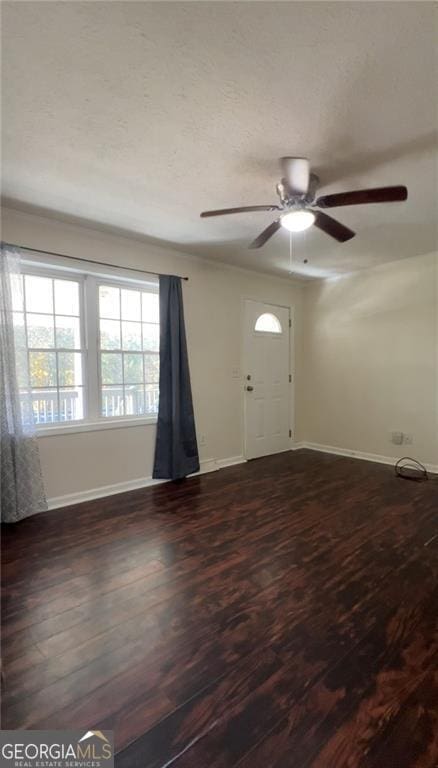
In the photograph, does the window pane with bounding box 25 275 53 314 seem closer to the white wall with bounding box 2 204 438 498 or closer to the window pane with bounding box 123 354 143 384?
the white wall with bounding box 2 204 438 498

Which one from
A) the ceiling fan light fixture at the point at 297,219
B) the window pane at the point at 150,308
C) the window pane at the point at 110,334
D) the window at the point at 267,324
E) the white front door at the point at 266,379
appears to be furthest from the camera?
the window at the point at 267,324

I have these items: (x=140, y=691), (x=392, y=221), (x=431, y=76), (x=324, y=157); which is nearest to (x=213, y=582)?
(x=140, y=691)

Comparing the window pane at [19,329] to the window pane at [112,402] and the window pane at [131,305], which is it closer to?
the window pane at [112,402]

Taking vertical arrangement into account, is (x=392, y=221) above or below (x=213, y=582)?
above

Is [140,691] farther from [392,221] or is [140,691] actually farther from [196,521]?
[392,221]

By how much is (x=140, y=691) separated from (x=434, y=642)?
52.5 inches

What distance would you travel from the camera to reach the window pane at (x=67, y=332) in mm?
3213

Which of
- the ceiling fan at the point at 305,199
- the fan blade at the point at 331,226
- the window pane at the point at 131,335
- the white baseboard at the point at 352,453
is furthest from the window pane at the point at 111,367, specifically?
the white baseboard at the point at 352,453

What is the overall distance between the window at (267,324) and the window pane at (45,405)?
2738 mm

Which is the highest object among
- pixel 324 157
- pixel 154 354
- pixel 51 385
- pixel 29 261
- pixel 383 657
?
A: pixel 324 157

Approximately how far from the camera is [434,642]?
62.0 inches

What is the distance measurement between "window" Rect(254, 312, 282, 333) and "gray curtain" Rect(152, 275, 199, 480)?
4.58 ft

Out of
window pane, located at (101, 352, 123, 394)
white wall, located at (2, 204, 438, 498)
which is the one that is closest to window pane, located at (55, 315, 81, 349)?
window pane, located at (101, 352, 123, 394)

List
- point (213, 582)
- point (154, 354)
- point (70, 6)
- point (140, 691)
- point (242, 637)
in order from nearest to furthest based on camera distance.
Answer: point (70, 6) → point (140, 691) → point (242, 637) → point (213, 582) → point (154, 354)
